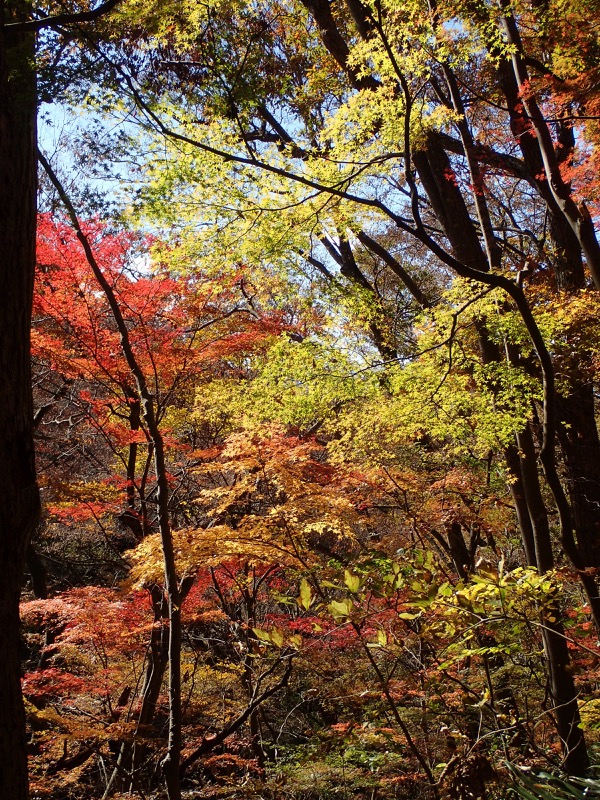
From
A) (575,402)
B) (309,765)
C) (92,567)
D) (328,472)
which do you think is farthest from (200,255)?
(92,567)

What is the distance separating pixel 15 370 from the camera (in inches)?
102

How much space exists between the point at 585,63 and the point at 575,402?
3.85 metres

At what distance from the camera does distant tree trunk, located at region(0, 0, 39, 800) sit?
233 centimetres

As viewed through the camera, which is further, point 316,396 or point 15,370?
point 316,396

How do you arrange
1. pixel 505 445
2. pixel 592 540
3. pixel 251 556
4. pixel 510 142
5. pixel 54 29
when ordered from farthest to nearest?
pixel 510 142
pixel 592 540
pixel 505 445
pixel 251 556
pixel 54 29

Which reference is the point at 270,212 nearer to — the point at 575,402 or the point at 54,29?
the point at 54,29

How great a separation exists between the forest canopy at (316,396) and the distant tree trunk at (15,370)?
0.05 feet

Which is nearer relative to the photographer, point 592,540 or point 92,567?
point 592,540

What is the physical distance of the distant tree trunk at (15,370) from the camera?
7.65ft

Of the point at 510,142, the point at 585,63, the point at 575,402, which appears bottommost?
the point at 575,402

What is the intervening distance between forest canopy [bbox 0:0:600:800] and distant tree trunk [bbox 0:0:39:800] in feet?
0.05

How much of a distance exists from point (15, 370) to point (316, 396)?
3.87 m

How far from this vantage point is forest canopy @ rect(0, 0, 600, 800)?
2.85 metres

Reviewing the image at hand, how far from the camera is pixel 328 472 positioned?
8078mm
